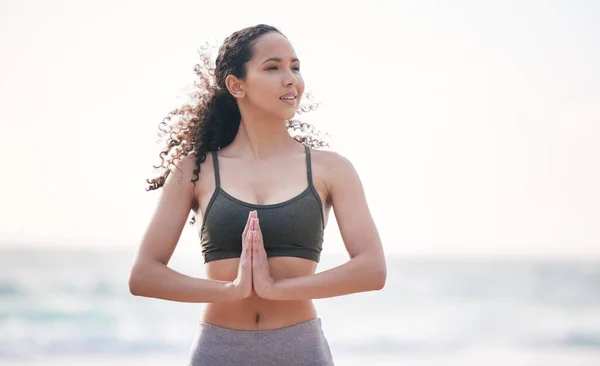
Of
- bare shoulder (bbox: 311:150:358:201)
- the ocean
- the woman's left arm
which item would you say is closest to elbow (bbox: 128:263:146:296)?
the woman's left arm

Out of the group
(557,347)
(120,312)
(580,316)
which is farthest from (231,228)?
(580,316)

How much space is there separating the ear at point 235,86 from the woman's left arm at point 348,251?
395 millimetres

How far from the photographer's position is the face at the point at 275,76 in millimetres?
3559

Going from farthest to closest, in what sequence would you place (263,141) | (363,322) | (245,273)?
(363,322), (263,141), (245,273)

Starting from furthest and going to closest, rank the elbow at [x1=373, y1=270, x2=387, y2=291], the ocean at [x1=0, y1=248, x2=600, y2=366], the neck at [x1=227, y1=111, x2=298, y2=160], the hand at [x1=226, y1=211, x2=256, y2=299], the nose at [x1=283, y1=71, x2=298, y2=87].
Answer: the ocean at [x1=0, y1=248, x2=600, y2=366] → the neck at [x1=227, y1=111, x2=298, y2=160] → the nose at [x1=283, y1=71, x2=298, y2=87] → the elbow at [x1=373, y1=270, x2=387, y2=291] → the hand at [x1=226, y1=211, x2=256, y2=299]

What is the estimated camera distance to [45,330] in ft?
54.6

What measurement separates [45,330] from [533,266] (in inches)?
1055

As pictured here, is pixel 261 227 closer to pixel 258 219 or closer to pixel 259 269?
pixel 258 219

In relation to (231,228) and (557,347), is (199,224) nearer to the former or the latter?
(231,228)

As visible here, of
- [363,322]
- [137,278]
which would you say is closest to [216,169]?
[137,278]

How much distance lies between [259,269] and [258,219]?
0.18m

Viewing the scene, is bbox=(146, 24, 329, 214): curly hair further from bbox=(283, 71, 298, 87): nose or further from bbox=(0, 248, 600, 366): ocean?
bbox=(0, 248, 600, 366): ocean

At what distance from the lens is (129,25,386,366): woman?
338 cm

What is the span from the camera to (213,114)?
3.85 metres
